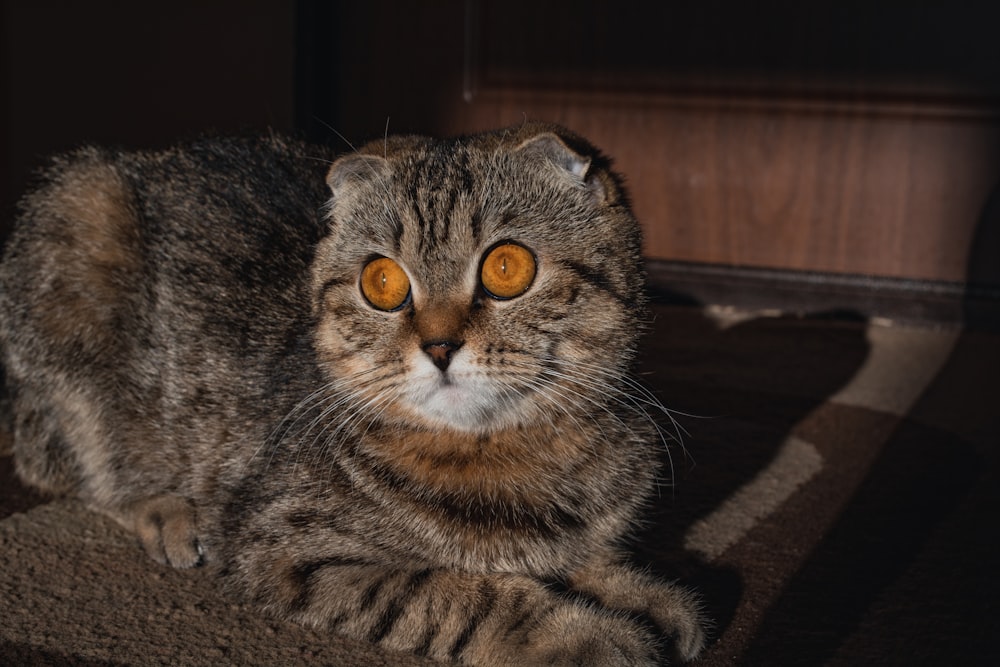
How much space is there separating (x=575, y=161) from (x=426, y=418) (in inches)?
20.2

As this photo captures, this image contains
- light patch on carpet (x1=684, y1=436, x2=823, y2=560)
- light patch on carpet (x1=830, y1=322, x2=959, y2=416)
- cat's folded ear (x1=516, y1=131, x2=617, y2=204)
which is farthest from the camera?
light patch on carpet (x1=830, y1=322, x2=959, y2=416)

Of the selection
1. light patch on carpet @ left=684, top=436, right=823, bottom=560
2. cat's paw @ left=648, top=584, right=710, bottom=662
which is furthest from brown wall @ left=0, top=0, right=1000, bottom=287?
cat's paw @ left=648, top=584, right=710, bottom=662

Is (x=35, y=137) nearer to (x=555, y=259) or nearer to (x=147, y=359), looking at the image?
(x=147, y=359)

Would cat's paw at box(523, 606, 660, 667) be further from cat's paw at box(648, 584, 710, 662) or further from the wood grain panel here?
the wood grain panel

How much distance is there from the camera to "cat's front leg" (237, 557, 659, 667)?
152cm

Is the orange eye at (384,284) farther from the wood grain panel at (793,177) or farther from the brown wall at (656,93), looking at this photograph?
the wood grain panel at (793,177)

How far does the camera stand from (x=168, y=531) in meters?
1.91

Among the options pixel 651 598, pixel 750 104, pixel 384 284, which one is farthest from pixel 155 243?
pixel 750 104

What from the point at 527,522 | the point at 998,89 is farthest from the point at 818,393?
the point at 527,522

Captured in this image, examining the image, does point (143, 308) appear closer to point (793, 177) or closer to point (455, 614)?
point (455, 614)

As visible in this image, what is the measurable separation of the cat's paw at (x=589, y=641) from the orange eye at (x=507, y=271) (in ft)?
1.70

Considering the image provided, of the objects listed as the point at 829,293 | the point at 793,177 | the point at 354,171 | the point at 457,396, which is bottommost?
the point at 457,396

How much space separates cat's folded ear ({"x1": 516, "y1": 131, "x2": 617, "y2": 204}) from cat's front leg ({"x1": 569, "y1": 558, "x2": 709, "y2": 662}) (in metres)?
0.66

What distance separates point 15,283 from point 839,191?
264 cm
